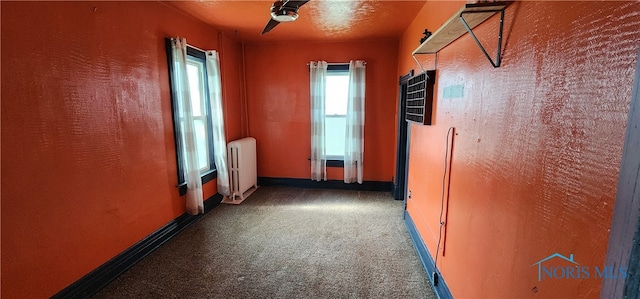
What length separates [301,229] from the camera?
9.50 feet

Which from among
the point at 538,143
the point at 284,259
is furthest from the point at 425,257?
the point at 538,143

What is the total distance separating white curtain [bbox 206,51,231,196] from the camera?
3256 mm

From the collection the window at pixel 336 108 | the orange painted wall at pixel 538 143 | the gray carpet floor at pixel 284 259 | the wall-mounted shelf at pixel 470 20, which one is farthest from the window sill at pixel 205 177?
the wall-mounted shelf at pixel 470 20

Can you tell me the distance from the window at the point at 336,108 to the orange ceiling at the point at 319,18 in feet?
1.61

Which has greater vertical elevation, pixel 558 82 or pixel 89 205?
pixel 558 82

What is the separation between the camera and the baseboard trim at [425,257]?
1.79 m

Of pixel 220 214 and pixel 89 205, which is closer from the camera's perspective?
pixel 89 205

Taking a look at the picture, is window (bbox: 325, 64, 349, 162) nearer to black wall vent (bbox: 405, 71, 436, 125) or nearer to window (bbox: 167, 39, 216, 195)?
black wall vent (bbox: 405, 71, 436, 125)

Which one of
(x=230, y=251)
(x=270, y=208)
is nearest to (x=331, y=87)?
(x=270, y=208)

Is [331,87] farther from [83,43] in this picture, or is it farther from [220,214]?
[83,43]

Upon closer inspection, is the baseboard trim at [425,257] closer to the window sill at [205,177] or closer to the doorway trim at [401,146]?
the doorway trim at [401,146]

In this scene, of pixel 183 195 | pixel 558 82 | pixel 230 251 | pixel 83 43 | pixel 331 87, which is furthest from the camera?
pixel 331 87

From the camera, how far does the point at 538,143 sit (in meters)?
0.92

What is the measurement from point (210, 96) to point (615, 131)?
11.3ft
